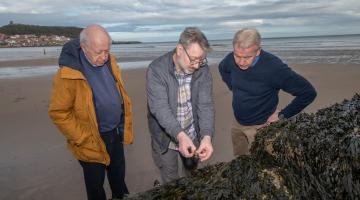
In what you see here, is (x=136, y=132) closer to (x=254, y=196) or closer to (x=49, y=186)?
(x=49, y=186)

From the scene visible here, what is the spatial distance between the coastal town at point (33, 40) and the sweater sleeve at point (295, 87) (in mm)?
106056

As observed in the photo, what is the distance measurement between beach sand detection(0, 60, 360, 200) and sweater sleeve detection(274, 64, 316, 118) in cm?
233

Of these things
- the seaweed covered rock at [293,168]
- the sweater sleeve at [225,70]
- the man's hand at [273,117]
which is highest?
the sweater sleeve at [225,70]

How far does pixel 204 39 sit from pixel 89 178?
5.78ft

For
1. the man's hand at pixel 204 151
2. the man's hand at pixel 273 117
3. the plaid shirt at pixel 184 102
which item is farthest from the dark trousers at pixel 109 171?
the man's hand at pixel 273 117

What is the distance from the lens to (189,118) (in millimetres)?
3525

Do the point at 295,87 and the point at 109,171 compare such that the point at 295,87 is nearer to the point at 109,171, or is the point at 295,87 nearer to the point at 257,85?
the point at 257,85

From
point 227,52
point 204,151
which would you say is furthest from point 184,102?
point 227,52

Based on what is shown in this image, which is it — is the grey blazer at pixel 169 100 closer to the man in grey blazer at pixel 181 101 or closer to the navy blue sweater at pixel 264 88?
the man in grey blazer at pixel 181 101

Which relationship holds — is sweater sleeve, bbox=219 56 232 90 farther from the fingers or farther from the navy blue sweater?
the fingers

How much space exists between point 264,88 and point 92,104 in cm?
161

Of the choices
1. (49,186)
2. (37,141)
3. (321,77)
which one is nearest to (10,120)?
(37,141)

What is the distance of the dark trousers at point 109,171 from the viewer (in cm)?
375

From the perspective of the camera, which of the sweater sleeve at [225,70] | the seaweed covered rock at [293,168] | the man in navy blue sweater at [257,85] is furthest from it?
the sweater sleeve at [225,70]
